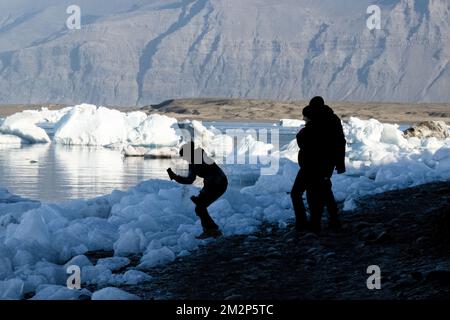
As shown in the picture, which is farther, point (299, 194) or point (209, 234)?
point (209, 234)

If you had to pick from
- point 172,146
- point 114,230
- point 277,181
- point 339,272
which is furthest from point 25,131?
point 339,272

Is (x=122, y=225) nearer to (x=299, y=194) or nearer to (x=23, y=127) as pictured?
(x=299, y=194)

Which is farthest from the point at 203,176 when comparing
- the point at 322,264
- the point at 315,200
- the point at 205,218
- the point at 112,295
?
the point at 112,295

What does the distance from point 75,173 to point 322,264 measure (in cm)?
1883

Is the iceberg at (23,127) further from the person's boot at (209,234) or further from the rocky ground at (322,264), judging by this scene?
the person's boot at (209,234)

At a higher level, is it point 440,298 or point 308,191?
point 308,191

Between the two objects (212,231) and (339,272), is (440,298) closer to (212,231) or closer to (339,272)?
(339,272)

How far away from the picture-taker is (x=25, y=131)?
46094 millimetres

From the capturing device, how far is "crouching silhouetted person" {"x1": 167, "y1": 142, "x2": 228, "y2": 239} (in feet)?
31.8

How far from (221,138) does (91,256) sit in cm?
2747

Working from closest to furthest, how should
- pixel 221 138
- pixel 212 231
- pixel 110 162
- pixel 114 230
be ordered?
pixel 212 231
pixel 114 230
pixel 110 162
pixel 221 138

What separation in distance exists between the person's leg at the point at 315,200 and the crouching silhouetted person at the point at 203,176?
104 cm

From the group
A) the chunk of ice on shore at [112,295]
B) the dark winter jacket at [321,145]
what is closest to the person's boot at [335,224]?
the dark winter jacket at [321,145]

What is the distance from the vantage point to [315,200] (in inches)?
381
